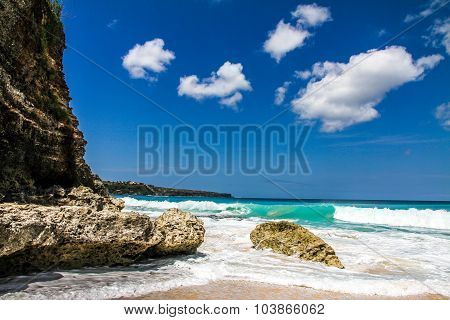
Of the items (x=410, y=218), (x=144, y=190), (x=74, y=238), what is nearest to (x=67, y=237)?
(x=74, y=238)

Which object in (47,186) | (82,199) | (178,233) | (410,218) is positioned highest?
(47,186)

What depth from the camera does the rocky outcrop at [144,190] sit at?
5947 cm

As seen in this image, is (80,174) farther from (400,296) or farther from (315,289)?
(400,296)

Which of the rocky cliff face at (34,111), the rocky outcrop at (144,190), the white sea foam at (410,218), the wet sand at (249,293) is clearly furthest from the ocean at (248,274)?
the rocky outcrop at (144,190)

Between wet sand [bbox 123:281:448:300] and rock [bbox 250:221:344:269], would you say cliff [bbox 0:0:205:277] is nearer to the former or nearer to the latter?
wet sand [bbox 123:281:448:300]

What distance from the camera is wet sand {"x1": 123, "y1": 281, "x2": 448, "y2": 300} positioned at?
14.8ft

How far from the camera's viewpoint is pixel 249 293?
476 cm

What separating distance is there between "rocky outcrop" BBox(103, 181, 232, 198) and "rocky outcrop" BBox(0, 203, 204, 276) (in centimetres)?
4798

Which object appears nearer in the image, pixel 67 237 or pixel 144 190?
pixel 67 237

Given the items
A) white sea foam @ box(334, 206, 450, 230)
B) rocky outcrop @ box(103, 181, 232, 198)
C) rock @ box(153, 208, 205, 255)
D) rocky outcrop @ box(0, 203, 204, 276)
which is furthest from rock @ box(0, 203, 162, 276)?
rocky outcrop @ box(103, 181, 232, 198)

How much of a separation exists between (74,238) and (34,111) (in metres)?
3.05

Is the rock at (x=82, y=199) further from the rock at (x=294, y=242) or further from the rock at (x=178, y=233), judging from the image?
the rock at (x=294, y=242)

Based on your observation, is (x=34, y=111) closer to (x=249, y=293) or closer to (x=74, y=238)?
(x=74, y=238)
